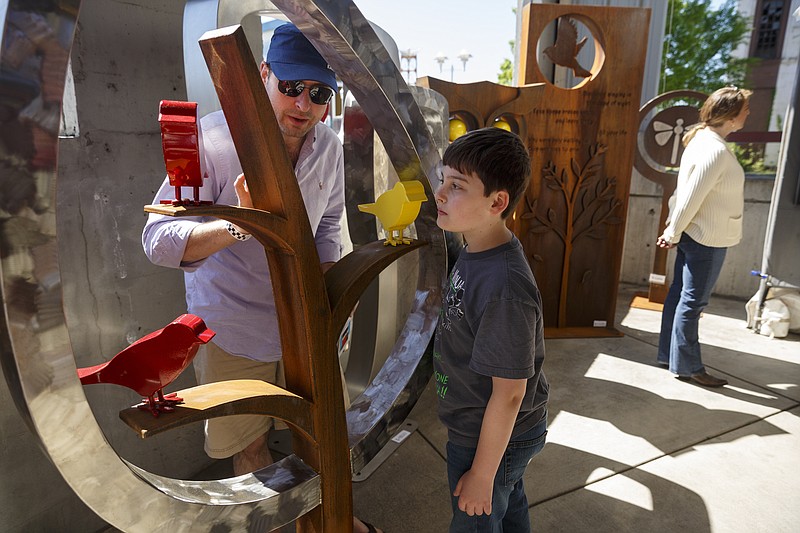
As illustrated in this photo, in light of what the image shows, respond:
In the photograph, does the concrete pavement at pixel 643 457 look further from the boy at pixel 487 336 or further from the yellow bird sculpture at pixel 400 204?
the yellow bird sculpture at pixel 400 204

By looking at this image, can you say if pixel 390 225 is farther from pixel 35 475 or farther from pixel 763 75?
pixel 763 75

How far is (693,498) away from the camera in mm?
2207

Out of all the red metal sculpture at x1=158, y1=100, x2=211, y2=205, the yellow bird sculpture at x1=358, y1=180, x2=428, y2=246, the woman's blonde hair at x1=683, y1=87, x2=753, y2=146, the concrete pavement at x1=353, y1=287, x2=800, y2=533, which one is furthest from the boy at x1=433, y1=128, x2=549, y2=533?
the woman's blonde hair at x1=683, y1=87, x2=753, y2=146

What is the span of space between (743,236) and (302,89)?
Answer: 5.53 metres

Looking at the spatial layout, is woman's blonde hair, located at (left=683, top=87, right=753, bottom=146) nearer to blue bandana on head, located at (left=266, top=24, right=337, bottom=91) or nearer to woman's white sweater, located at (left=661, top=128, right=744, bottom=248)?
woman's white sweater, located at (left=661, top=128, right=744, bottom=248)

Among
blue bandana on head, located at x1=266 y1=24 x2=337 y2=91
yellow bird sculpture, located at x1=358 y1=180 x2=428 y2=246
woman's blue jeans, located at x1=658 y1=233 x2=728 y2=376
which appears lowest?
woman's blue jeans, located at x1=658 y1=233 x2=728 y2=376

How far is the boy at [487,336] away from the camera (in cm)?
119

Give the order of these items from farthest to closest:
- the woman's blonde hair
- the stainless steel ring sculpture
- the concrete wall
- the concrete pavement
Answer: the concrete wall, the woman's blonde hair, the concrete pavement, the stainless steel ring sculpture

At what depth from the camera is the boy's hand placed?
48.8 inches

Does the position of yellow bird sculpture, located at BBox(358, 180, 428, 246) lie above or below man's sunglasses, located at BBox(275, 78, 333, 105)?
below

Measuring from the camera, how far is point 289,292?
103cm

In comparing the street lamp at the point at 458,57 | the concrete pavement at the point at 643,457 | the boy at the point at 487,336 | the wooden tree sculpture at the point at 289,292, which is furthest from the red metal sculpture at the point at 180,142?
the street lamp at the point at 458,57

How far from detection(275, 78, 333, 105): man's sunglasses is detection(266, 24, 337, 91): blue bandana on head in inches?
1.0

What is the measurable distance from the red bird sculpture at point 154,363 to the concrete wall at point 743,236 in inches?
201
